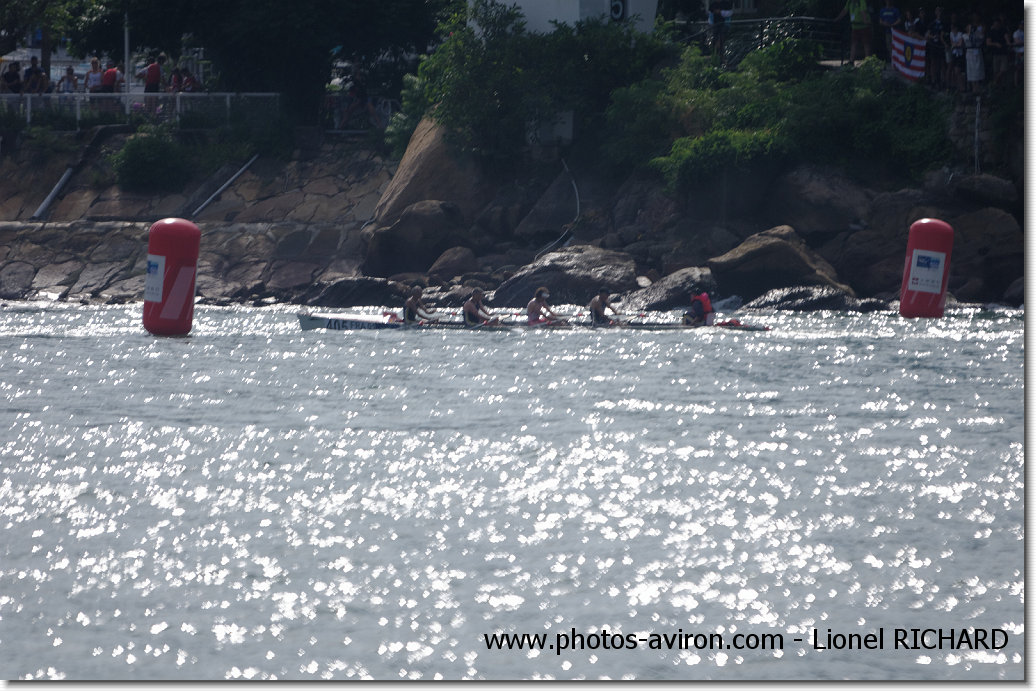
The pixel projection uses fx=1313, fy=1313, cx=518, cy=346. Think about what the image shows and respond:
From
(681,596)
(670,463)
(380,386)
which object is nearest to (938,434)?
(670,463)

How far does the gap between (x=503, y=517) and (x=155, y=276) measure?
1321 cm

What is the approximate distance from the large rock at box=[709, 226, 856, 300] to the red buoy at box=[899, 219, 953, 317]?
11.8 ft

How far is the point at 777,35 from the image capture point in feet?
123

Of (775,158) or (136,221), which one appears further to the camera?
(136,221)

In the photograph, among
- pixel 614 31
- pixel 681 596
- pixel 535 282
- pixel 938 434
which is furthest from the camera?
pixel 614 31

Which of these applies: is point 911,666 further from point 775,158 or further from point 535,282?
point 775,158

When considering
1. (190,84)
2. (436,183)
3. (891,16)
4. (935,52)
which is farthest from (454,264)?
(190,84)

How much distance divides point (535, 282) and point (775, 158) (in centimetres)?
747

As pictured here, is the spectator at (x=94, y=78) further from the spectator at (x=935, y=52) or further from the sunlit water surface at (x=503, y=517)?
the spectator at (x=935, y=52)

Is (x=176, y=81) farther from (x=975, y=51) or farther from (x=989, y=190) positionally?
(x=989, y=190)

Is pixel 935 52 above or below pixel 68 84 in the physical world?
above

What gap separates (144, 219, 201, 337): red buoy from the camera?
21.9 metres

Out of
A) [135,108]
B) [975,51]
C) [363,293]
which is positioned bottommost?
[363,293]

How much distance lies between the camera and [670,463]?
13.1 m
